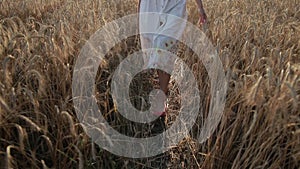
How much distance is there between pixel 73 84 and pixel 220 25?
1.14 metres

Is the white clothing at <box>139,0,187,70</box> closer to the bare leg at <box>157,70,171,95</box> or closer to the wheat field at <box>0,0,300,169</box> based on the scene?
the bare leg at <box>157,70,171,95</box>

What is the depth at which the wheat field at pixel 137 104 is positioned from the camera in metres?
1.03

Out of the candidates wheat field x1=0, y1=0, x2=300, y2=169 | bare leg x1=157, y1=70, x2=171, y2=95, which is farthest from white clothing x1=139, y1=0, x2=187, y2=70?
wheat field x1=0, y1=0, x2=300, y2=169

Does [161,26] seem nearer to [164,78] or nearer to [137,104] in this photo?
[164,78]

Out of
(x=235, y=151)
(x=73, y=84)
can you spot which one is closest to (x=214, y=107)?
(x=235, y=151)

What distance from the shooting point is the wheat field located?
1028 mm

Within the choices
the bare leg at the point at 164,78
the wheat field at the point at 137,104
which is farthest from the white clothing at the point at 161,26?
the wheat field at the point at 137,104

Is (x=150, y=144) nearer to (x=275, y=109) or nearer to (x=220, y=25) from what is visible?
(x=275, y=109)

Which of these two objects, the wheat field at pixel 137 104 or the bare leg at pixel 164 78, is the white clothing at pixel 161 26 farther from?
the wheat field at pixel 137 104

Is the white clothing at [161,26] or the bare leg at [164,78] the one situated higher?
the white clothing at [161,26]

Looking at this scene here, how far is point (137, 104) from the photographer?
1.53 meters

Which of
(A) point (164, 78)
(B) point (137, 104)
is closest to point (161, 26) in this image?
(A) point (164, 78)

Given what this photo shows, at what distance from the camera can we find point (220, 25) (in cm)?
196

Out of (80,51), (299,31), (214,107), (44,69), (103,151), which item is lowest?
(103,151)
